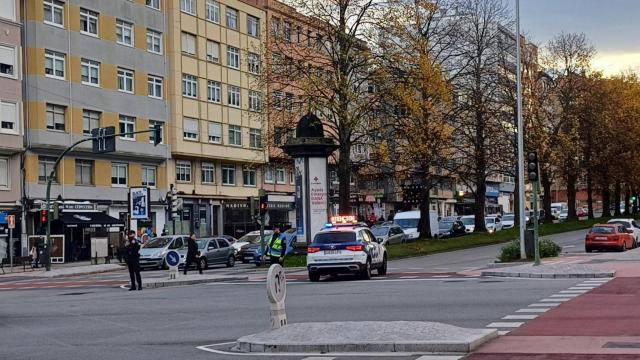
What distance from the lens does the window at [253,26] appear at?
7375 centimetres

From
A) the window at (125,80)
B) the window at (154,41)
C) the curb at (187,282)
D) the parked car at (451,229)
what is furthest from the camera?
the parked car at (451,229)

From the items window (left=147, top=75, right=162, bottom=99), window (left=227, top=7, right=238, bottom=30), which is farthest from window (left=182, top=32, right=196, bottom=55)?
window (left=227, top=7, right=238, bottom=30)

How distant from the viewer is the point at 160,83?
63125 millimetres

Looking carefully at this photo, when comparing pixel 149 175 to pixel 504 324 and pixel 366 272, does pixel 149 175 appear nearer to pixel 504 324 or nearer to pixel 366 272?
pixel 366 272

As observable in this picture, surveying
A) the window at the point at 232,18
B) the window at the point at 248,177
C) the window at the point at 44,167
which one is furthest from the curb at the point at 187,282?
the window at the point at 232,18

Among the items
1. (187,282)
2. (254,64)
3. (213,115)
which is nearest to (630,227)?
(254,64)

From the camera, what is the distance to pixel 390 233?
54.1 m

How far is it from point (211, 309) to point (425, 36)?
3222 centimetres

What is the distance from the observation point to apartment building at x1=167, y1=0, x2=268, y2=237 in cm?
6438

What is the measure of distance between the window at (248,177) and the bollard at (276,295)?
5799 cm

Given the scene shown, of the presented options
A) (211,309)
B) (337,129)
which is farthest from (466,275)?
(337,129)

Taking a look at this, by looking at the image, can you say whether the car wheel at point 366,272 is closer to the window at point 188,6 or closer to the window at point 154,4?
the window at point 154,4

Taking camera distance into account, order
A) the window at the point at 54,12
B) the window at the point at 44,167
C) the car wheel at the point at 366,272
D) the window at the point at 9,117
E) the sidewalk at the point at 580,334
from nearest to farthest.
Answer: the sidewalk at the point at 580,334 → the car wheel at the point at 366,272 → the window at the point at 9,117 → the window at the point at 44,167 → the window at the point at 54,12

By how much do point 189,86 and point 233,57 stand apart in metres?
6.67
